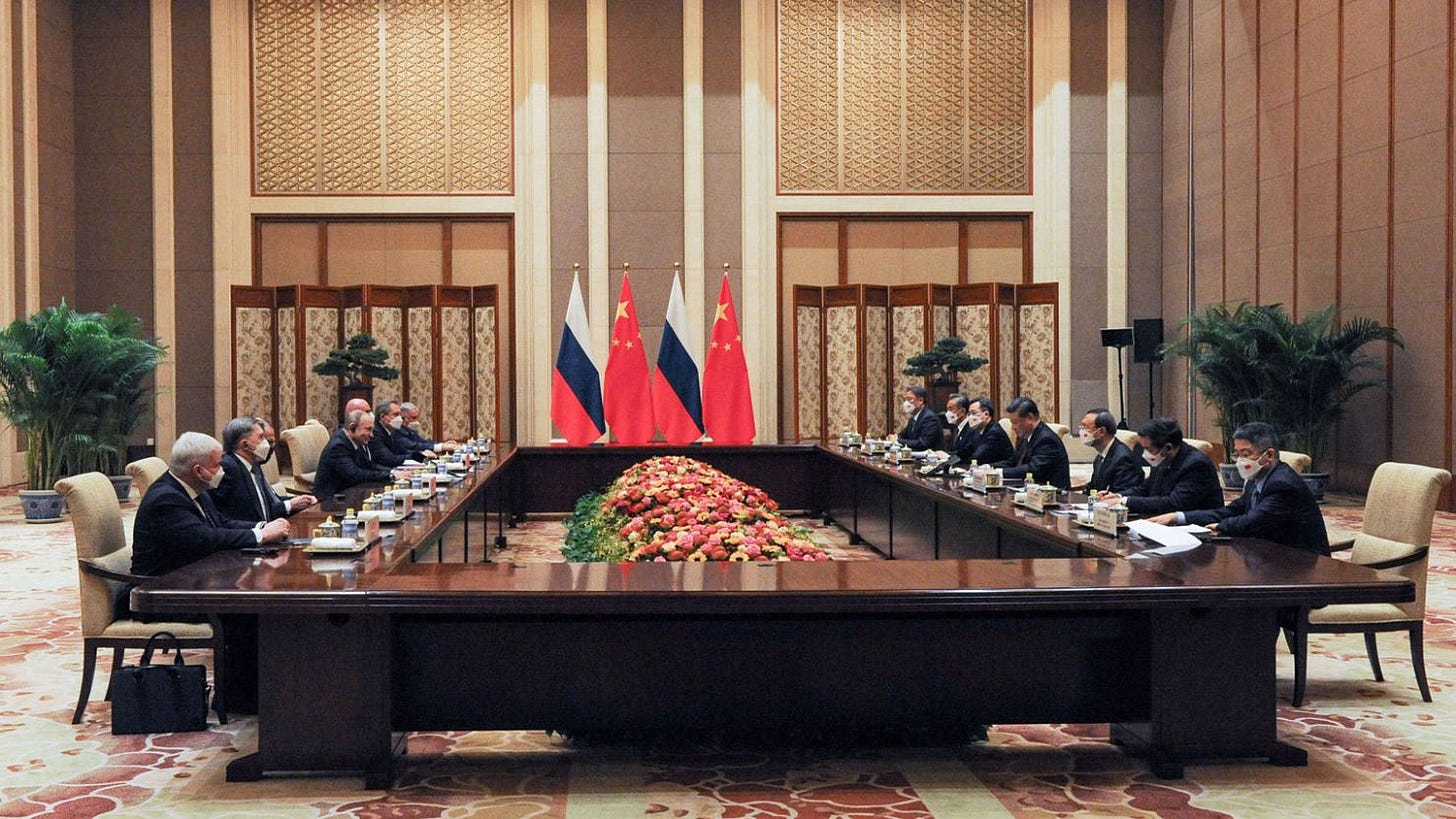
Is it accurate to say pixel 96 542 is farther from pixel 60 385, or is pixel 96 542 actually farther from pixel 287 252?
pixel 287 252

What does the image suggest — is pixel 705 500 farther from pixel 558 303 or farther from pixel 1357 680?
pixel 558 303

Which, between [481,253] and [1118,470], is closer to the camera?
[1118,470]

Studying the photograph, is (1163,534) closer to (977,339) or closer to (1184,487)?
(1184,487)

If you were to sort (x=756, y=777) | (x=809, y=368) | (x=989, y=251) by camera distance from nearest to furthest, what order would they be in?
(x=756, y=777) < (x=809, y=368) < (x=989, y=251)

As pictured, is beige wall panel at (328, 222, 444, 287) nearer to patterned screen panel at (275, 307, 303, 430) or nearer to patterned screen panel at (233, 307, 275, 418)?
patterned screen panel at (275, 307, 303, 430)

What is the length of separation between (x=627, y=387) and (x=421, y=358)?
281 centimetres

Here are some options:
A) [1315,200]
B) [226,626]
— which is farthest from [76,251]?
[1315,200]

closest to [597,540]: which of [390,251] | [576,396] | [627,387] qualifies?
[576,396]

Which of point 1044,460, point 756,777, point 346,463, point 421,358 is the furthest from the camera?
point 421,358

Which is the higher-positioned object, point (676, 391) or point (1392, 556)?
point (676, 391)

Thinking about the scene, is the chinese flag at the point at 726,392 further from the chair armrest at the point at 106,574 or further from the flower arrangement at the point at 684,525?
the chair armrest at the point at 106,574

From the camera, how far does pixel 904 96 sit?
48.7 feet

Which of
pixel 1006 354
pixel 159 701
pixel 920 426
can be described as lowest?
pixel 159 701

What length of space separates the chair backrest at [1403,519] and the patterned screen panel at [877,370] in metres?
9.34
